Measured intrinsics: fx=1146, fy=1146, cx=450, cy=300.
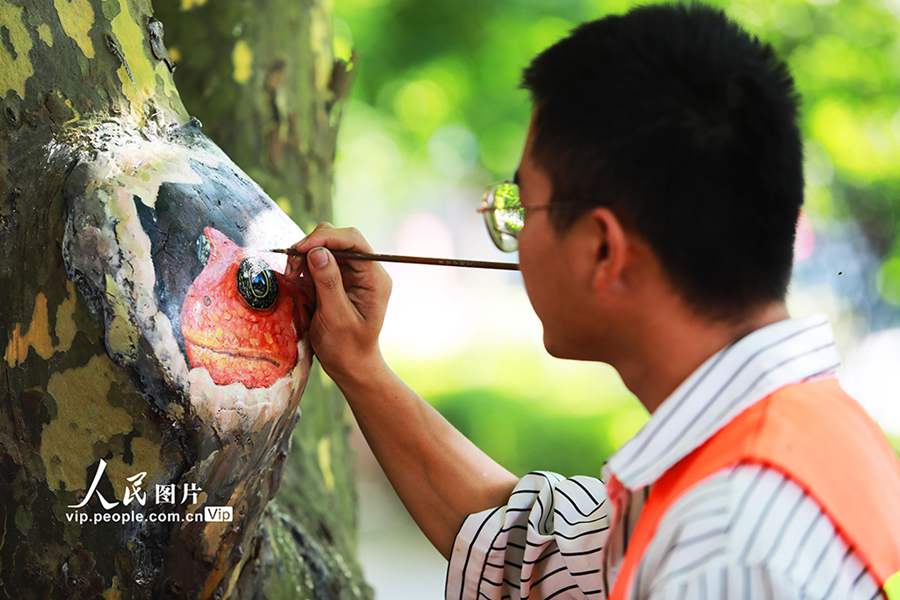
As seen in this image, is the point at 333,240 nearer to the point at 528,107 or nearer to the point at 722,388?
the point at 722,388

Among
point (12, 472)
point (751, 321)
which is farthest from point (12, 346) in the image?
point (751, 321)

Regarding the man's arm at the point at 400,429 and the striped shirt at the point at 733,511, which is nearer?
the striped shirt at the point at 733,511

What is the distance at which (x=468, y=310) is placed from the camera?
11953 millimetres

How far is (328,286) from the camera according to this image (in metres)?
1.96

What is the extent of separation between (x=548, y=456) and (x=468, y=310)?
4598 millimetres

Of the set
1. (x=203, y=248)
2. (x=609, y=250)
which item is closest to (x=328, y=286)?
(x=203, y=248)

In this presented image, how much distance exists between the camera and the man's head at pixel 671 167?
1.44 metres

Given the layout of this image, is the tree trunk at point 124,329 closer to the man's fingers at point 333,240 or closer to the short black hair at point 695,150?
the man's fingers at point 333,240

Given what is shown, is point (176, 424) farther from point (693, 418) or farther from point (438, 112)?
point (438, 112)

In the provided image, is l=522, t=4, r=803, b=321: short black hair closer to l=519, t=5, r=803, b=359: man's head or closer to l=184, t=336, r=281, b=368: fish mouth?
l=519, t=5, r=803, b=359: man's head

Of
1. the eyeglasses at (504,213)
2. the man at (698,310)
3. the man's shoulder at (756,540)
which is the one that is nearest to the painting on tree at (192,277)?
the eyeglasses at (504,213)

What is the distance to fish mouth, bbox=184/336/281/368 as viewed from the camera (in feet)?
5.83

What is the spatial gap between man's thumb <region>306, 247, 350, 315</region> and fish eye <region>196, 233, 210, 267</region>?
19 centimetres

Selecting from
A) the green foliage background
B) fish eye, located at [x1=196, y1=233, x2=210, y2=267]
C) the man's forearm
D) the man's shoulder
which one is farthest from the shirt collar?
the green foliage background
